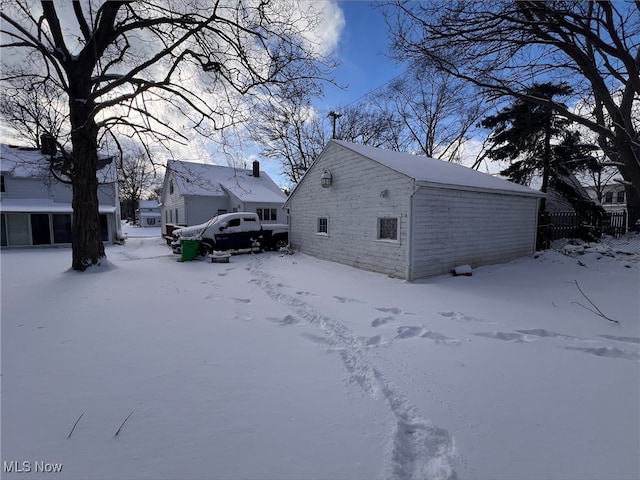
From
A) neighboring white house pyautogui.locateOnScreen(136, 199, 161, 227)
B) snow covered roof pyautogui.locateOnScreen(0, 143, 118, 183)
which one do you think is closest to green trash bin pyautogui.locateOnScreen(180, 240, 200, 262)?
snow covered roof pyautogui.locateOnScreen(0, 143, 118, 183)

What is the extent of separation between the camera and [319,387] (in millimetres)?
2859

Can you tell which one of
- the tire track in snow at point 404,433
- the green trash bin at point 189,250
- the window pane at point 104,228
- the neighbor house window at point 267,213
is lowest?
the tire track in snow at point 404,433

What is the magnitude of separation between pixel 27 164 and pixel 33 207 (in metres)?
3.21

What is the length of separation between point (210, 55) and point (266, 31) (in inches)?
76.5

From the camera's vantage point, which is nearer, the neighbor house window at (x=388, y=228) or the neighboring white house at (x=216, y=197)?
the neighbor house window at (x=388, y=228)

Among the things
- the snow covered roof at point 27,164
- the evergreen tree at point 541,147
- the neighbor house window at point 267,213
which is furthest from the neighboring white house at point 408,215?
the snow covered roof at point 27,164

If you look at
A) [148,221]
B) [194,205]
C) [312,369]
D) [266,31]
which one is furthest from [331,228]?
[148,221]

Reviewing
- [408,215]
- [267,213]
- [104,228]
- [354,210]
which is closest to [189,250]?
[354,210]

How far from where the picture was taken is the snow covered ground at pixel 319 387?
1974mm

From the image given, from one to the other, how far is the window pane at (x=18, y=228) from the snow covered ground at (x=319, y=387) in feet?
45.7

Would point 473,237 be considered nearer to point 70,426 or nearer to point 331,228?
point 331,228

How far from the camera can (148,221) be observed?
47844 millimetres

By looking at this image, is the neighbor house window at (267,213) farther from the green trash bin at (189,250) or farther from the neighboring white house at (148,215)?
the neighboring white house at (148,215)

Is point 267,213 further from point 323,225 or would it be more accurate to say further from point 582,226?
point 582,226
